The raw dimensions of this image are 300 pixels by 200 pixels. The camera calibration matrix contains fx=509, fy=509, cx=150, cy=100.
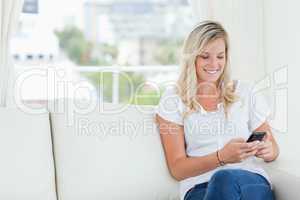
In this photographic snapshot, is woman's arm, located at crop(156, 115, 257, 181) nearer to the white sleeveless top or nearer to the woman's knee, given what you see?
the white sleeveless top

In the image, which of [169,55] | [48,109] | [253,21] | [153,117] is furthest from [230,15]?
[169,55]

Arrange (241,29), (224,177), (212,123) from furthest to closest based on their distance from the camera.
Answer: (241,29) < (212,123) < (224,177)

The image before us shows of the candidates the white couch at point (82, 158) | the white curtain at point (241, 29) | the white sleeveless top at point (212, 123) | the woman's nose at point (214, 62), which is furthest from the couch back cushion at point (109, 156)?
the white curtain at point (241, 29)

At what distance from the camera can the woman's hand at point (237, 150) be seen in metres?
2.06

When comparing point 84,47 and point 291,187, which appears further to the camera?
point 84,47

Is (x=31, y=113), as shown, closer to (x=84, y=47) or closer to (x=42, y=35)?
(x=42, y=35)

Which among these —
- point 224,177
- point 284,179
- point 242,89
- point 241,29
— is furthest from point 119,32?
point 224,177

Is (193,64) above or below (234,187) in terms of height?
above

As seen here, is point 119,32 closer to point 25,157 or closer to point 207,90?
point 207,90

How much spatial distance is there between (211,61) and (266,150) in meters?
0.47

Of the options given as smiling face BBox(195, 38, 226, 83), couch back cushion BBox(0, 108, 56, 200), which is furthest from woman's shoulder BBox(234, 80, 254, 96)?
couch back cushion BBox(0, 108, 56, 200)

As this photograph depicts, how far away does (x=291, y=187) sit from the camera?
2.04 meters

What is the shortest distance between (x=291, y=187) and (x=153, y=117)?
0.71m

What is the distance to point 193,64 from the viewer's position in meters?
2.32
